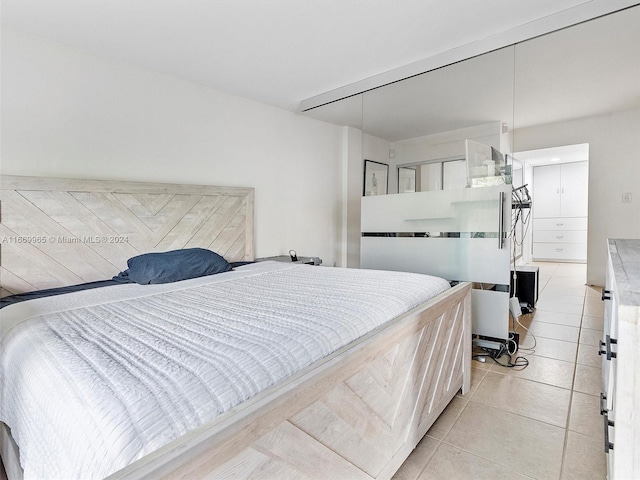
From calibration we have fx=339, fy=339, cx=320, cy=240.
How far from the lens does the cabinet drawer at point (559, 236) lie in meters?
6.54

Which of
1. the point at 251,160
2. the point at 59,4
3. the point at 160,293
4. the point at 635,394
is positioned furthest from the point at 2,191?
the point at 635,394

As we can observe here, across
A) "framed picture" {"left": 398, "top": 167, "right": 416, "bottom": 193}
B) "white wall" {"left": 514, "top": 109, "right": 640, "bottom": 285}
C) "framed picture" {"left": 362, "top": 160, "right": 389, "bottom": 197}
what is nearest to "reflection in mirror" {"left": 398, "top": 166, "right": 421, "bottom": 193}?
"framed picture" {"left": 398, "top": 167, "right": 416, "bottom": 193}

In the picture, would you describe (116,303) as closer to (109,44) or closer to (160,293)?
(160,293)

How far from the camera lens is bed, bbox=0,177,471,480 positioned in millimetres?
714

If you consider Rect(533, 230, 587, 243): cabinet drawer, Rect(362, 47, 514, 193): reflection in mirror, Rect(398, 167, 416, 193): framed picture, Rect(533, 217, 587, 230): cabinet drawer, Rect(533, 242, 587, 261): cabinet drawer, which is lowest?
Rect(533, 242, 587, 261): cabinet drawer

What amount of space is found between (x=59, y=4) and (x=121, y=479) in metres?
2.46

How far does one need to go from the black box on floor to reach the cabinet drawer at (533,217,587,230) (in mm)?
4020

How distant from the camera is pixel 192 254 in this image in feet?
7.85

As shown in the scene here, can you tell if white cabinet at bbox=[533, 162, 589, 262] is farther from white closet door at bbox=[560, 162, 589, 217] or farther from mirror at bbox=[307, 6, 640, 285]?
mirror at bbox=[307, 6, 640, 285]

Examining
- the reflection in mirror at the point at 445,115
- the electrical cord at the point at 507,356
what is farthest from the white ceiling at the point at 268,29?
the electrical cord at the point at 507,356

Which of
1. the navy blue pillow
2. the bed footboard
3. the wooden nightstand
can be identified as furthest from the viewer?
the wooden nightstand

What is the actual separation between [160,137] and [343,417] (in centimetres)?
262

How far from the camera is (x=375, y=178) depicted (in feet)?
11.1

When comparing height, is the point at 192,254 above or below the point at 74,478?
above
